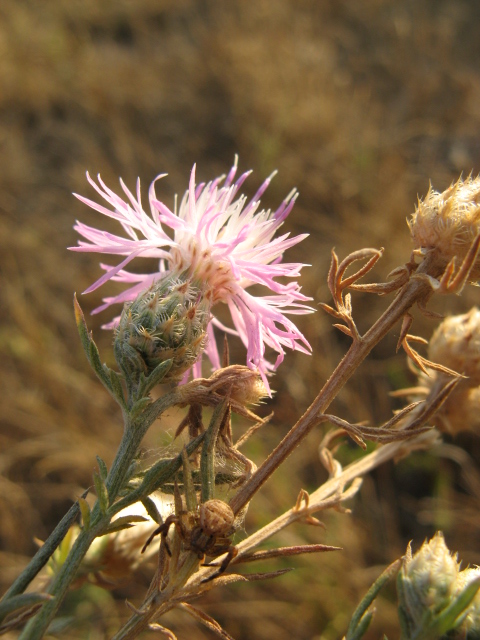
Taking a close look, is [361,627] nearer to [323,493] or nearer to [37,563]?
[323,493]

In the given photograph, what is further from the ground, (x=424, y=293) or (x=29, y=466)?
(x=424, y=293)

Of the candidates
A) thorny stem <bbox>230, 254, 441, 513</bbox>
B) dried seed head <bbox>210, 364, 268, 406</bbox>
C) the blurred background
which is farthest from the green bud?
the blurred background

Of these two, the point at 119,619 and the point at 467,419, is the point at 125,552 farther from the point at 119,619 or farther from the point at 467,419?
the point at 119,619

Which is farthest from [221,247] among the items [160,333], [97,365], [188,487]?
[188,487]

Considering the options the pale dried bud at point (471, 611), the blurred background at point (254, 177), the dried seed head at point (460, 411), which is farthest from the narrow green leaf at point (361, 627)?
the blurred background at point (254, 177)

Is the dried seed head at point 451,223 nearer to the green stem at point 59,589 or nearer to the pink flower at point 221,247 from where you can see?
the pink flower at point 221,247

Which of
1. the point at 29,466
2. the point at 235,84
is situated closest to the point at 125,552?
the point at 29,466
